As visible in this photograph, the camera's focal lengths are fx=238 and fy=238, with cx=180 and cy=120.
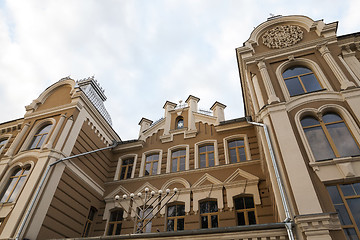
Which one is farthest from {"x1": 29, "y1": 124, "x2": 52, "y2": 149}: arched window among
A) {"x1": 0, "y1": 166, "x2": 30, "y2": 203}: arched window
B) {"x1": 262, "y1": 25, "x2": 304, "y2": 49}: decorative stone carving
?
{"x1": 262, "y1": 25, "x2": 304, "y2": 49}: decorative stone carving

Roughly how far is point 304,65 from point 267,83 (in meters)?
2.69

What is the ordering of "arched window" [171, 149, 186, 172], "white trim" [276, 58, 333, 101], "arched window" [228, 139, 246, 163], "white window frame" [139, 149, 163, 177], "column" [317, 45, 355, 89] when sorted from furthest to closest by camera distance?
"white window frame" [139, 149, 163, 177]
"arched window" [171, 149, 186, 172]
"arched window" [228, 139, 246, 163]
"white trim" [276, 58, 333, 101]
"column" [317, 45, 355, 89]

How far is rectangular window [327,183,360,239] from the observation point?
7.79 meters

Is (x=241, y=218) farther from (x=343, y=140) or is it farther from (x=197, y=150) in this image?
(x=343, y=140)

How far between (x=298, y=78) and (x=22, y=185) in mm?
16611

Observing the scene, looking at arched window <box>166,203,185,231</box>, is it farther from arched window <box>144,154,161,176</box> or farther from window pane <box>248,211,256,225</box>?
window pane <box>248,211,256,225</box>

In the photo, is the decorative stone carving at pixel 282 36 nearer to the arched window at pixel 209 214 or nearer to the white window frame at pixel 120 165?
the arched window at pixel 209 214

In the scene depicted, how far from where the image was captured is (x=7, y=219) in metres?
12.3

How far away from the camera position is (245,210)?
42.9 feet

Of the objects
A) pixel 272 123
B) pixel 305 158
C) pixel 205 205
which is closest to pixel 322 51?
pixel 272 123

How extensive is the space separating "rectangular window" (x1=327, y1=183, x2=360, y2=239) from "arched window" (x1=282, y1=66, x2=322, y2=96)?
538cm

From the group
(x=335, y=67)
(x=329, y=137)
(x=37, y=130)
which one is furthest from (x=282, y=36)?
(x=37, y=130)

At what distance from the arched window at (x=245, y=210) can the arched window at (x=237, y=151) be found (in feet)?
8.44

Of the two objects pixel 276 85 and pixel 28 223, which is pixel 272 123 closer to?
pixel 276 85
